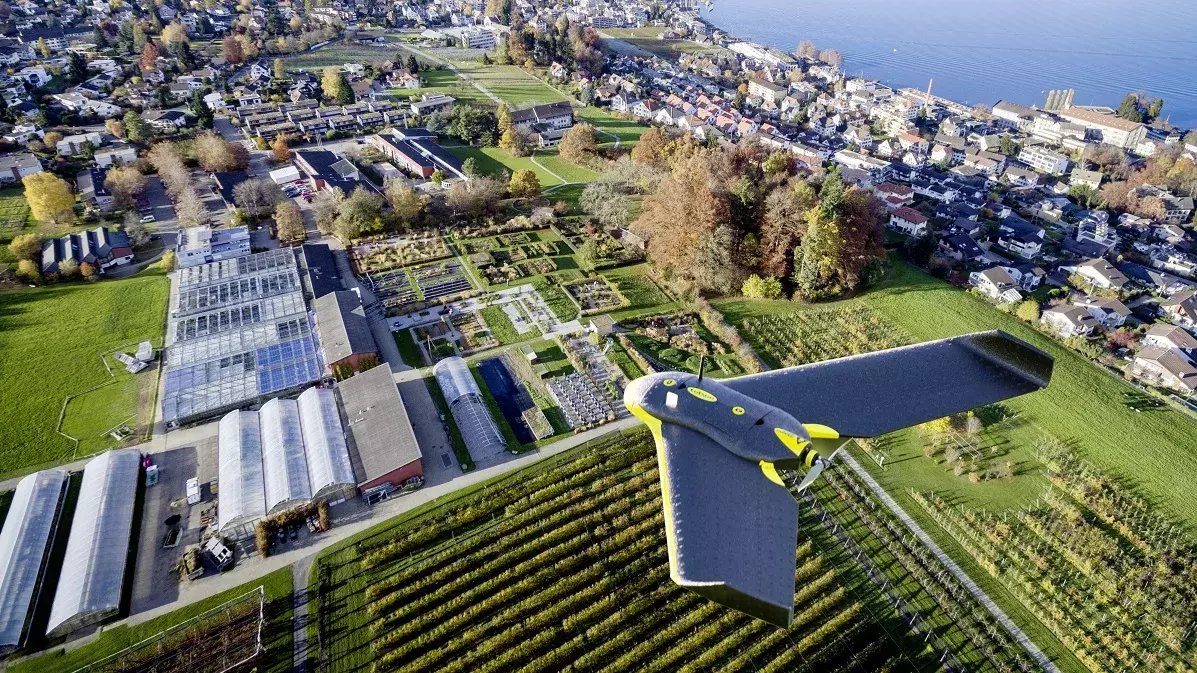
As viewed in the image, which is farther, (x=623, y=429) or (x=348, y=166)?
(x=348, y=166)

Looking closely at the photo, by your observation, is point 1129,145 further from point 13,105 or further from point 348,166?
point 13,105

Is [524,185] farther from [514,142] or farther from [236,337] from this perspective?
[236,337]

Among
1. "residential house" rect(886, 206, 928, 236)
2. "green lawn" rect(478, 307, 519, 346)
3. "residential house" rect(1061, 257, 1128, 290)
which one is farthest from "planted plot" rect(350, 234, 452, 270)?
"residential house" rect(1061, 257, 1128, 290)

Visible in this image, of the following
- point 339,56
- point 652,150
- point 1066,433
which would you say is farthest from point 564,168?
point 339,56

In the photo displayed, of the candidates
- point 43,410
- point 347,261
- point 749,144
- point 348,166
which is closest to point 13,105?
point 348,166

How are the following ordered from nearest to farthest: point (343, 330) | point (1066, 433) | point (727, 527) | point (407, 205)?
point (727, 527)
point (1066, 433)
point (343, 330)
point (407, 205)

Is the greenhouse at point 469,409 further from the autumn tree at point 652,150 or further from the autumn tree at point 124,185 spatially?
the autumn tree at point 124,185

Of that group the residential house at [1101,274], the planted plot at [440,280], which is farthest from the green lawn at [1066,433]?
the planted plot at [440,280]
